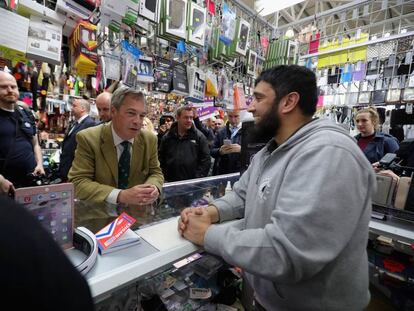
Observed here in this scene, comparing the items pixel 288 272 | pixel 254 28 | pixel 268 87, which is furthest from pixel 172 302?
pixel 254 28

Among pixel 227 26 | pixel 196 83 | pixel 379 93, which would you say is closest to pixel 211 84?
pixel 196 83

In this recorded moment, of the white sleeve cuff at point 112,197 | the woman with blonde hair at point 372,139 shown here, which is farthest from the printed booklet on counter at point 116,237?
the woman with blonde hair at point 372,139

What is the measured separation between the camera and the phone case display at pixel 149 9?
211 centimetres

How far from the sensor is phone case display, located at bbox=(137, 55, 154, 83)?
236 centimetres

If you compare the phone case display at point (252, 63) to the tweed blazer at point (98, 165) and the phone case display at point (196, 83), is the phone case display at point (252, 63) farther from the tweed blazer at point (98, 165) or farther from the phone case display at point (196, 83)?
the tweed blazer at point (98, 165)

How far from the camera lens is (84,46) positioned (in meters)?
1.95

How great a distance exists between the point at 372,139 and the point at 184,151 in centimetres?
236

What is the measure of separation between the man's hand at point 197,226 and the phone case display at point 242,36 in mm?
2534

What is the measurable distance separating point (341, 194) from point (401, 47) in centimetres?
432

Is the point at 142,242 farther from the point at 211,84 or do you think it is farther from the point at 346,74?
the point at 346,74

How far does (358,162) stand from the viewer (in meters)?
0.81

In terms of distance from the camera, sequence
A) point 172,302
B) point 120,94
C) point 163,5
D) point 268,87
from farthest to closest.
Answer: point 163,5 → point 120,94 → point 172,302 → point 268,87

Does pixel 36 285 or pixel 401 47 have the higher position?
pixel 401 47

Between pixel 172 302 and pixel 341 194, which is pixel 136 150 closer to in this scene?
pixel 172 302
